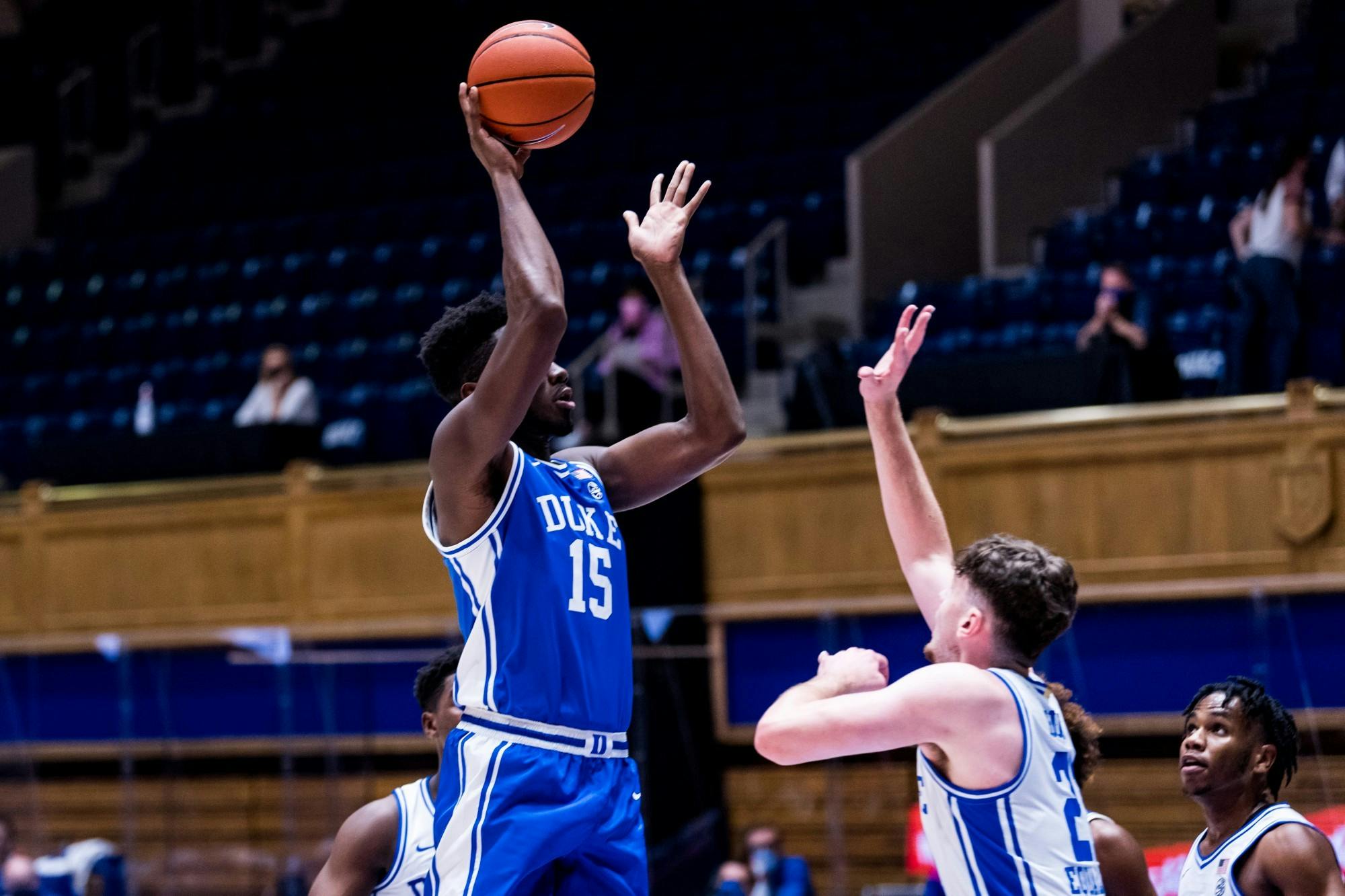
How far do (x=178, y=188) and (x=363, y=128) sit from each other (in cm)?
181

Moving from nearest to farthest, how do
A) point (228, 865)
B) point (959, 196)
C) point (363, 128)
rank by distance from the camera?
point (228, 865)
point (959, 196)
point (363, 128)

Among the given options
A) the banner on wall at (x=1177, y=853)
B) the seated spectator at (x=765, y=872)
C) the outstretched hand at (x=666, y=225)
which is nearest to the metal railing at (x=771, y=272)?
the seated spectator at (x=765, y=872)

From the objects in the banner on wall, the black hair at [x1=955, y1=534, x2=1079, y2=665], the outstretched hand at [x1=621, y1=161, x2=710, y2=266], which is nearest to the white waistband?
the black hair at [x1=955, y1=534, x2=1079, y2=665]

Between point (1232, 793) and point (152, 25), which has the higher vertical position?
point (152, 25)

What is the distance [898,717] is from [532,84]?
4.60 feet

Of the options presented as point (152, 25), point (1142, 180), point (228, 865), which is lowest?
point (228, 865)

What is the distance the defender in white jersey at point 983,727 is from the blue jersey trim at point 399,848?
47.8 inches

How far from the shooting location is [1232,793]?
388 cm

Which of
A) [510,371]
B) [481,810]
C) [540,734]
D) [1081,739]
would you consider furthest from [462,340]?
[1081,739]

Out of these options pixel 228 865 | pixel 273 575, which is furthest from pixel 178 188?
pixel 228 865

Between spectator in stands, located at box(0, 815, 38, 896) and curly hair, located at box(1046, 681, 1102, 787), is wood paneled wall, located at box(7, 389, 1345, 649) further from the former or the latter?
curly hair, located at box(1046, 681, 1102, 787)

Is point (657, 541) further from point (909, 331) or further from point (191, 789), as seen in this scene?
point (909, 331)

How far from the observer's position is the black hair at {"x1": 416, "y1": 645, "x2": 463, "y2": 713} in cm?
419

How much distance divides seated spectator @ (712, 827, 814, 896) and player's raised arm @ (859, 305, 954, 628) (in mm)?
3907
